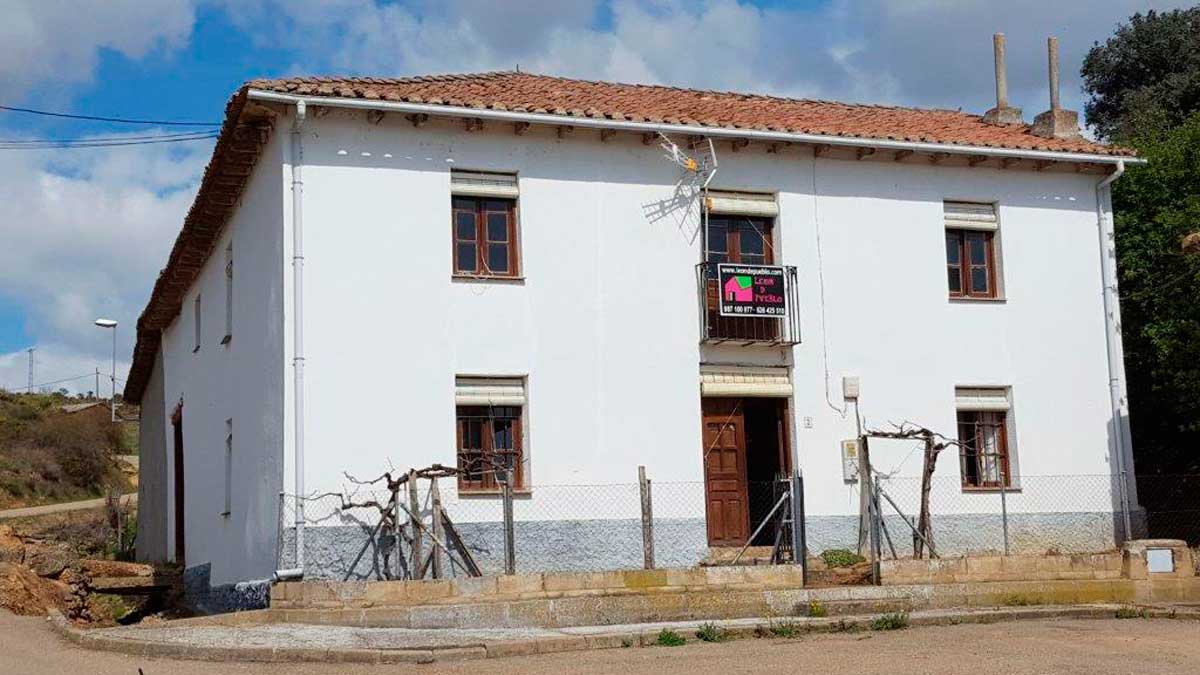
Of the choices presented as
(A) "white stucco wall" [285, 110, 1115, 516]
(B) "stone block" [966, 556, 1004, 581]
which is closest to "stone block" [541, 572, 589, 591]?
(A) "white stucco wall" [285, 110, 1115, 516]

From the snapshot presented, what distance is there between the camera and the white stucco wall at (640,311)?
55.6 ft

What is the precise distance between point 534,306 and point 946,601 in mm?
6145

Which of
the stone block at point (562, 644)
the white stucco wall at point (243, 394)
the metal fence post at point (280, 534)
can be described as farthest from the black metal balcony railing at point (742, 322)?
the stone block at point (562, 644)

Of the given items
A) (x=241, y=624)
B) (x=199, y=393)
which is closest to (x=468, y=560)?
(x=241, y=624)

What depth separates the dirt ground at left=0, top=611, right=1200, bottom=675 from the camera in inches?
465

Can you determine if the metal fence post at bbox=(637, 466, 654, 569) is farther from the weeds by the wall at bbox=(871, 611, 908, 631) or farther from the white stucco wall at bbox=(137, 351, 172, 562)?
the white stucco wall at bbox=(137, 351, 172, 562)

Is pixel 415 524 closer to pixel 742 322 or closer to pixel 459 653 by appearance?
pixel 459 653

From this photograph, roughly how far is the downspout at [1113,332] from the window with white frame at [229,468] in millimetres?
12678

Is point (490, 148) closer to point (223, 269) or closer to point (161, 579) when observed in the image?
point (223, 269)

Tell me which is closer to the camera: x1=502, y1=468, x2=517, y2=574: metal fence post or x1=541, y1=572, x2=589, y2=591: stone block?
x1=541, y1=572, x2=589, y2=591: stone block

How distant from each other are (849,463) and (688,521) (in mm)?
2492

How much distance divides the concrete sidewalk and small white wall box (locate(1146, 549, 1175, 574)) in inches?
63.3

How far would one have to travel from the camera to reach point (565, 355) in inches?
704

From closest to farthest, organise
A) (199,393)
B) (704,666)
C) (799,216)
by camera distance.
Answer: (704,666) → (799,216) → (199,393)
